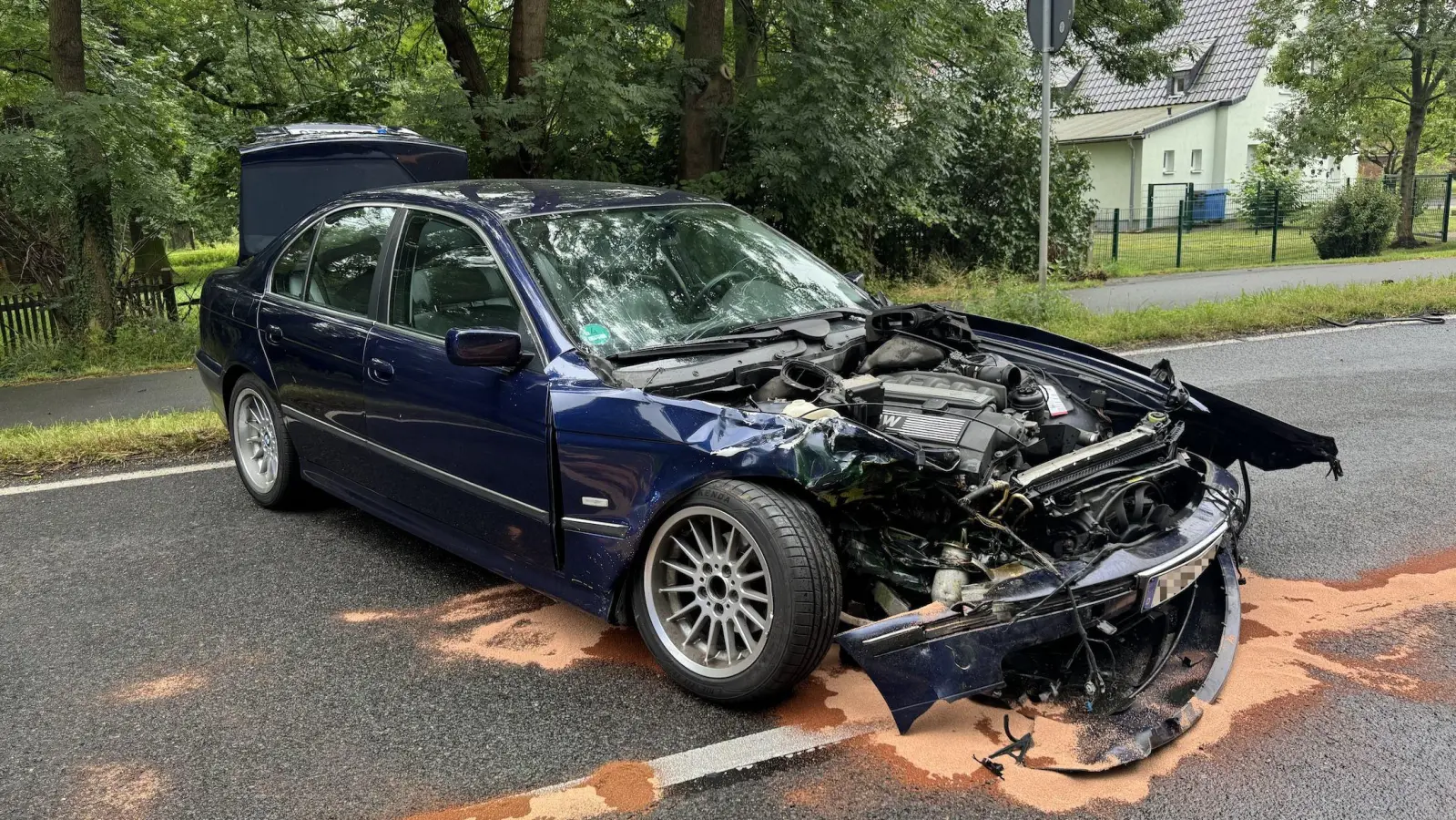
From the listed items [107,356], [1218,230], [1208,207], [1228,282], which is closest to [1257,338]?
[1228,282]

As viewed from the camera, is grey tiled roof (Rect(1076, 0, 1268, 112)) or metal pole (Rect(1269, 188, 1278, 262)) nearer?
metal pole (Rect(1269, 188, 1278, 262))

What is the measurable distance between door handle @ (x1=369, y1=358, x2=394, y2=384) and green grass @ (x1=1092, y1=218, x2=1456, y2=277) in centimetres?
1825

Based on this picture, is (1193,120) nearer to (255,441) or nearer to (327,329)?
(255,441)

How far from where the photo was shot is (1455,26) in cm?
2427

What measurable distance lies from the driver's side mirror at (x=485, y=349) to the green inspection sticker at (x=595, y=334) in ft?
0.70

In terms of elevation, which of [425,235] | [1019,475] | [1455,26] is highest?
[1455,26]

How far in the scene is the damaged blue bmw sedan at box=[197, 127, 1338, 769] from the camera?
3.15 metres

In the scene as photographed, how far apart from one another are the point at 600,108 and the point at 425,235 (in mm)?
6974

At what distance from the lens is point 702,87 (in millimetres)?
12898

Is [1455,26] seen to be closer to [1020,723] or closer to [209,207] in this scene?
[209,207]

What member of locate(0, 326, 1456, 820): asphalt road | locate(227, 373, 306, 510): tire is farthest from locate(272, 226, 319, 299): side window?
locate(0, 326, 1456, 820): asphalt road

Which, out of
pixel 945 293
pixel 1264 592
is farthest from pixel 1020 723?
pixel 945 293

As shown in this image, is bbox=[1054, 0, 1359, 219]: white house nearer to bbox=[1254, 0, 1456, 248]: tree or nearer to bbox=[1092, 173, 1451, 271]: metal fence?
bbox=[1254, 0, 1456, 248]: tree

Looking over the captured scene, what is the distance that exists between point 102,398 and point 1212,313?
32.8ft
